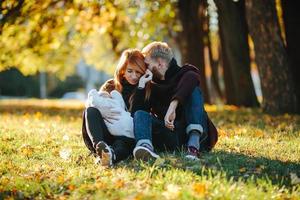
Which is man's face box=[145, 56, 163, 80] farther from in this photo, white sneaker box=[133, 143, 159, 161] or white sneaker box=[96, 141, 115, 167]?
white sneaker box=[96, 141, 115, 167]

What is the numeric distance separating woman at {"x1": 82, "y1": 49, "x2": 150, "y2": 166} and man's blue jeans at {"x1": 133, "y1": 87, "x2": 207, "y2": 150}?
29 cm

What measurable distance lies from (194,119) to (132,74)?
0.87 meters

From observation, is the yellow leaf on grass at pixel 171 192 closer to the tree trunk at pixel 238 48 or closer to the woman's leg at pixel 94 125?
the woman's leg at pixel 94 125

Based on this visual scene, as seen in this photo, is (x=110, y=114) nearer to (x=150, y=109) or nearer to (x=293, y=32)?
(x=150, y=109)

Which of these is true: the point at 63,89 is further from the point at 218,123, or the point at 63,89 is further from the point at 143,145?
the point at 143,145

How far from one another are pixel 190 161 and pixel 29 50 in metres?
13.9

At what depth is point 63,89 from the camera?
48531 mm

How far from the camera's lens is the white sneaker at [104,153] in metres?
5.73

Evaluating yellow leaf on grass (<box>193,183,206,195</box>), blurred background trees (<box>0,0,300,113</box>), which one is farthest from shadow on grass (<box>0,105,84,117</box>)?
yellow leaf on grass (<box>193,183,206,195</box>)

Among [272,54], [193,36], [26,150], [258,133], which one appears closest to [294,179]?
[26,150]

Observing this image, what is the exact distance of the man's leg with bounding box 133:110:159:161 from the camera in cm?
571

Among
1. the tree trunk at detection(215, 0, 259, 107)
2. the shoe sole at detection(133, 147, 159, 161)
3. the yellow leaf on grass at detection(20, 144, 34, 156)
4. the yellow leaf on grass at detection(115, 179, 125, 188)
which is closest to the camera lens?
the yellow leaf on grass at detection(115, 179, 125, 188)

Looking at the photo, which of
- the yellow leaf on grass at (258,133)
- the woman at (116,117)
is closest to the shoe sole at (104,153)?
the woman at (116,117)

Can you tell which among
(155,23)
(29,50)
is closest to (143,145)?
(155,23)
